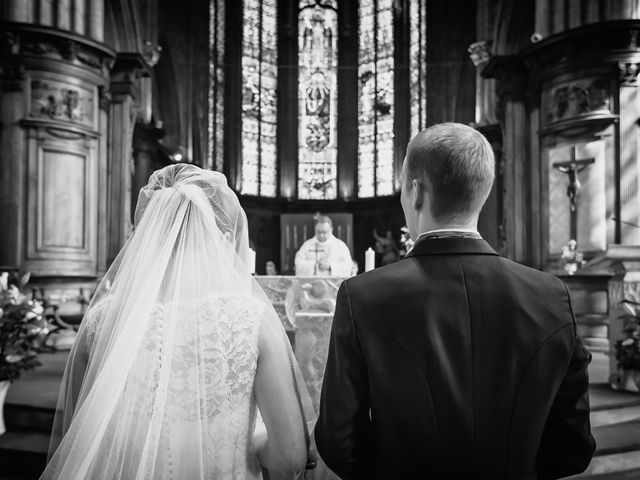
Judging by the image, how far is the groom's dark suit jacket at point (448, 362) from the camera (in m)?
1.29

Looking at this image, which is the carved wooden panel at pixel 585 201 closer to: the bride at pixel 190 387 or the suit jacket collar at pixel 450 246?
the bride at pixel 190 387

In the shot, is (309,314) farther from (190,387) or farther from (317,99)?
(317,99)

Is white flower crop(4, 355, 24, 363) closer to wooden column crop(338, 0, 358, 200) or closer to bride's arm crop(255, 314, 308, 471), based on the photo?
bride's arm crop(255, 314, 308, 471)

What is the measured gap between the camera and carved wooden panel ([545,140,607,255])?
25.6 ft

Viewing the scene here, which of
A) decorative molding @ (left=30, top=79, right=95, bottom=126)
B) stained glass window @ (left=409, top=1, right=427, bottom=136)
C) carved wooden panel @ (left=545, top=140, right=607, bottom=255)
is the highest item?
stained glass window @ (left=409, top=1, right=427, bottom=136)

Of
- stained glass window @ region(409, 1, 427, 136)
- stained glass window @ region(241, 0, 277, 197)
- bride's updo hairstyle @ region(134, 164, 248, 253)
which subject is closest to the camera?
bride's updo hairstyle @ region(134, 164, 248, 253)

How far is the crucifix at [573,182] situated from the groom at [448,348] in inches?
284

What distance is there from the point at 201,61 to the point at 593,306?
1294 centimetres

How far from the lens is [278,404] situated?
1772 millimetres

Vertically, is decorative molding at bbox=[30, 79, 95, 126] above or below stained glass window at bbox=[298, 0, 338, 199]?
below

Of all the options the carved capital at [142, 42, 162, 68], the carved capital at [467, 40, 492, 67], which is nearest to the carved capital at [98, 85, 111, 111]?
the carved capital at [142, 42, 162, 68]

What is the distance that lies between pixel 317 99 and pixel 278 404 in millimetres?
17932

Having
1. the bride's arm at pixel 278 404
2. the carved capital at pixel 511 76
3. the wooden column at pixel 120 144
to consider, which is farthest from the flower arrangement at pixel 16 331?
the carved capital at pixel 511 76

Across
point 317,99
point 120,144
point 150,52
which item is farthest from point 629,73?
point 317,99
